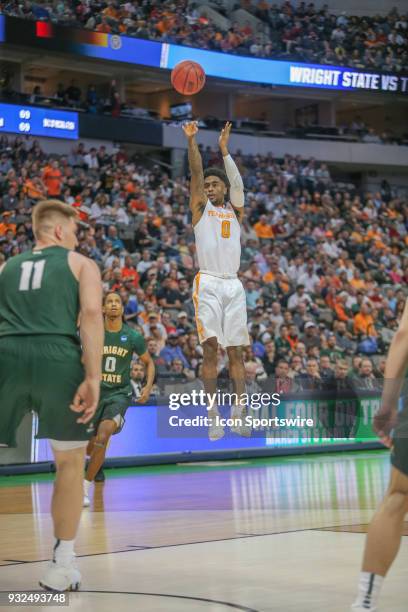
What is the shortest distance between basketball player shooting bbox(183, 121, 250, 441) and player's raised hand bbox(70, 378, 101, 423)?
13.8ft

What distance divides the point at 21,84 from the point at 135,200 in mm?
8421

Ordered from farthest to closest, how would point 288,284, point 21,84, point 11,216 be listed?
point 21,84, point 288,284, point 11,216

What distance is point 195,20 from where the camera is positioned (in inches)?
1188

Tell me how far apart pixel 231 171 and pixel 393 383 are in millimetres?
5182

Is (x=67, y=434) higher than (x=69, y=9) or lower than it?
lower

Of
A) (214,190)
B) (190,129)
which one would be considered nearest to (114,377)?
(214,190)

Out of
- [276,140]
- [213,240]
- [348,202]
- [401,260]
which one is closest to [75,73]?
[276,140]

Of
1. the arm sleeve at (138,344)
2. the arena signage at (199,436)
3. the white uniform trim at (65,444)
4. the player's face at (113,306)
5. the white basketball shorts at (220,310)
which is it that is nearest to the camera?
the white uniform trim at (65,444)

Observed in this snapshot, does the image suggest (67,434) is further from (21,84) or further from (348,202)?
(21,84)

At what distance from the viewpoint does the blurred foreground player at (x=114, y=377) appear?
1202 centimetres

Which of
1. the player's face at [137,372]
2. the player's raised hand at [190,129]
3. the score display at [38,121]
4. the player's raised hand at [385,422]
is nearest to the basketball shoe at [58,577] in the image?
the player's raised hand at [385,422]

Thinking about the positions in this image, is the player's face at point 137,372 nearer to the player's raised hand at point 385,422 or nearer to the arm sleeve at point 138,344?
the arm sleeve at point 138,344

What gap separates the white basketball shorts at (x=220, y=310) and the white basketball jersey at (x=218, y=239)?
133 millimetres

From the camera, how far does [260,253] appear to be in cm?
2314
